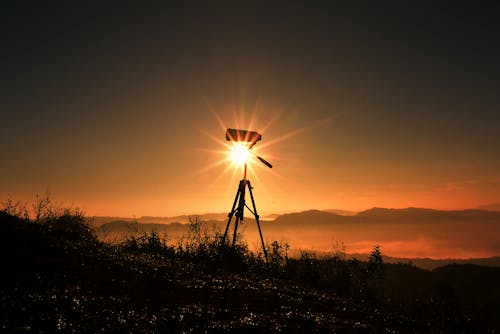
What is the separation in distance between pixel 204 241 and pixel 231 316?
7.16m

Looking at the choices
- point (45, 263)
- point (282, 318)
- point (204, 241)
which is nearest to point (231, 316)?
point (282, 318)

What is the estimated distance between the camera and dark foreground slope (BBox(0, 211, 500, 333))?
5957mm

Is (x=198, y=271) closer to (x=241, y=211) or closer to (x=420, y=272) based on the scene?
(x=241, y=211)

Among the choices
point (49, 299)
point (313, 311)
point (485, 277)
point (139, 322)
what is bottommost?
point (485, 277)

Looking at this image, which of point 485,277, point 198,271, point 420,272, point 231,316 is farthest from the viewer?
point 420,272

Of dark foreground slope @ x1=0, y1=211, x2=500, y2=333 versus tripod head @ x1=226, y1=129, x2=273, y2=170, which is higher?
tripod head @ x1=226, y1=129, x2=273, y2=170

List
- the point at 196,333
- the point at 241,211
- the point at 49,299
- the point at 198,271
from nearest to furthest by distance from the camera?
the point at 196,333, the point at 49,299, the point at 241,211, the point at 198,271

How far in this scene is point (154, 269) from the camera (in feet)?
32.7

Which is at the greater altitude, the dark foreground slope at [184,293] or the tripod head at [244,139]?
the tripod head at [244,139]

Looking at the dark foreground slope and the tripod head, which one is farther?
the tripod head

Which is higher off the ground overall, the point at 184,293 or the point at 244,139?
the point at 244,139

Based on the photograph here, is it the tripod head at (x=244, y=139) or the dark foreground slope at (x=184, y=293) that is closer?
the dark foreground slope at (x=184, y=293)

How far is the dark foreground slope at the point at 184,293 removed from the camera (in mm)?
5957

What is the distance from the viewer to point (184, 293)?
8430mm
